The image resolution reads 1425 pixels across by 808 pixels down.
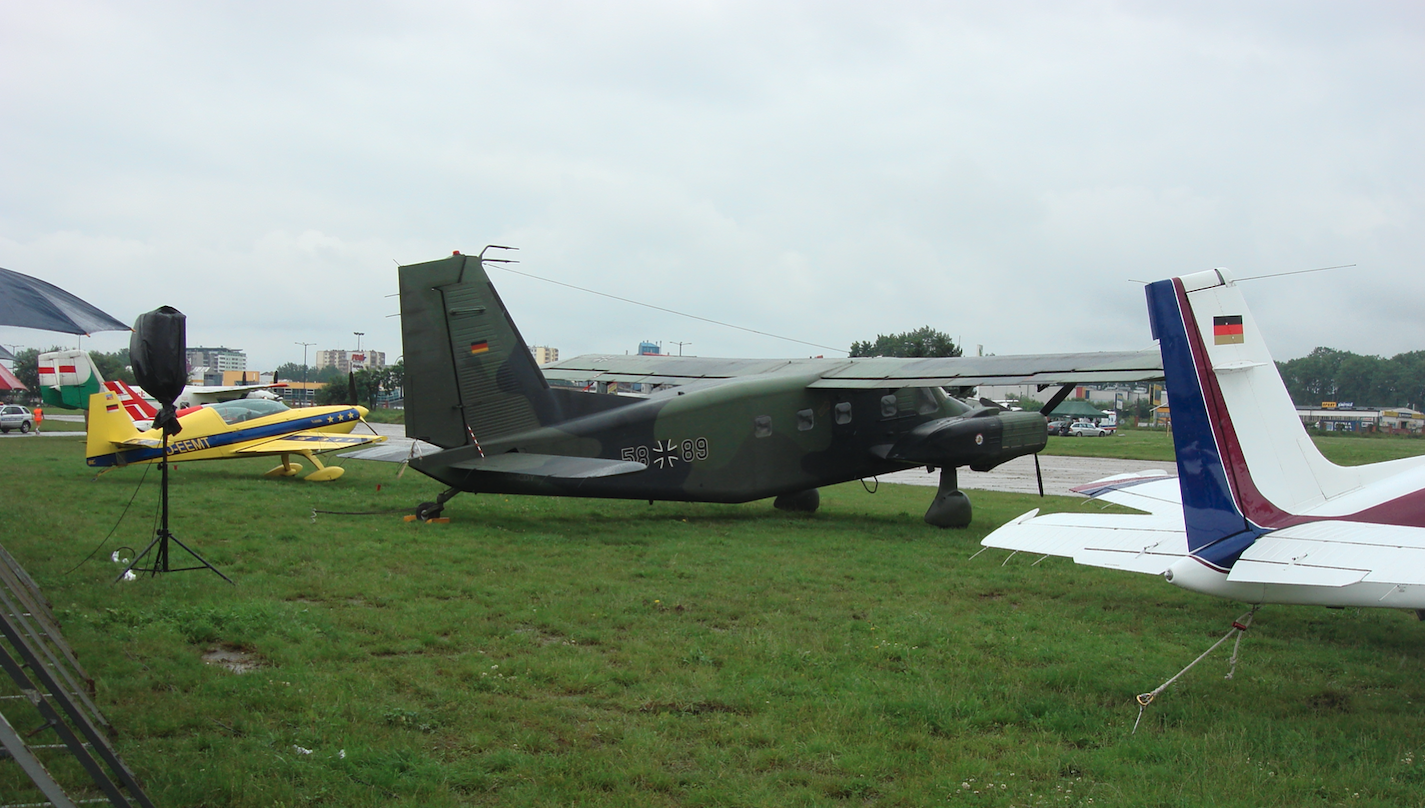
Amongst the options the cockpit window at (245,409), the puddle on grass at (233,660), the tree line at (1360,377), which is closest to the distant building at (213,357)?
the cockpit window at (245,409)

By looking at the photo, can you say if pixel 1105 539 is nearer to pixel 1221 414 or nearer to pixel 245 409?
pixel 1221 414

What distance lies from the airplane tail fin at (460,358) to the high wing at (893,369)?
16.2 feet

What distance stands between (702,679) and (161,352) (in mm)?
5679

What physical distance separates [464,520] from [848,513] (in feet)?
22.4

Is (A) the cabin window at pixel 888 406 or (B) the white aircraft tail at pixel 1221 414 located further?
(A) the cabin window at pixel 888 406

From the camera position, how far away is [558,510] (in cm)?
1489

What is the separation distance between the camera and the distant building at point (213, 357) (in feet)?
81.9

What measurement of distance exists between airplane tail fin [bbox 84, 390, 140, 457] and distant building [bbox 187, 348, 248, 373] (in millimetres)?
1754

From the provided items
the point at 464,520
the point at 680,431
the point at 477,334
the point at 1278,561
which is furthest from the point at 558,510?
the point at 1278,561

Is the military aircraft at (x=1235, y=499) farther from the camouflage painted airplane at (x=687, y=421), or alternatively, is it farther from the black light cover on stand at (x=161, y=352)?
the black light cover on stand at (x=161, y=352)

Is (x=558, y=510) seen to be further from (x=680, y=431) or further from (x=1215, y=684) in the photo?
(x=1215, y=684)

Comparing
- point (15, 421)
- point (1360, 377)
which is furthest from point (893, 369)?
point (1360, 377)

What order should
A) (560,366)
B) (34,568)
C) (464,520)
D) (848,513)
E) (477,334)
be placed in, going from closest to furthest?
(34,568) → (477,334) → (464,520) → (848,513) → (560,366)

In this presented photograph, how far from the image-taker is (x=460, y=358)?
12062mm
